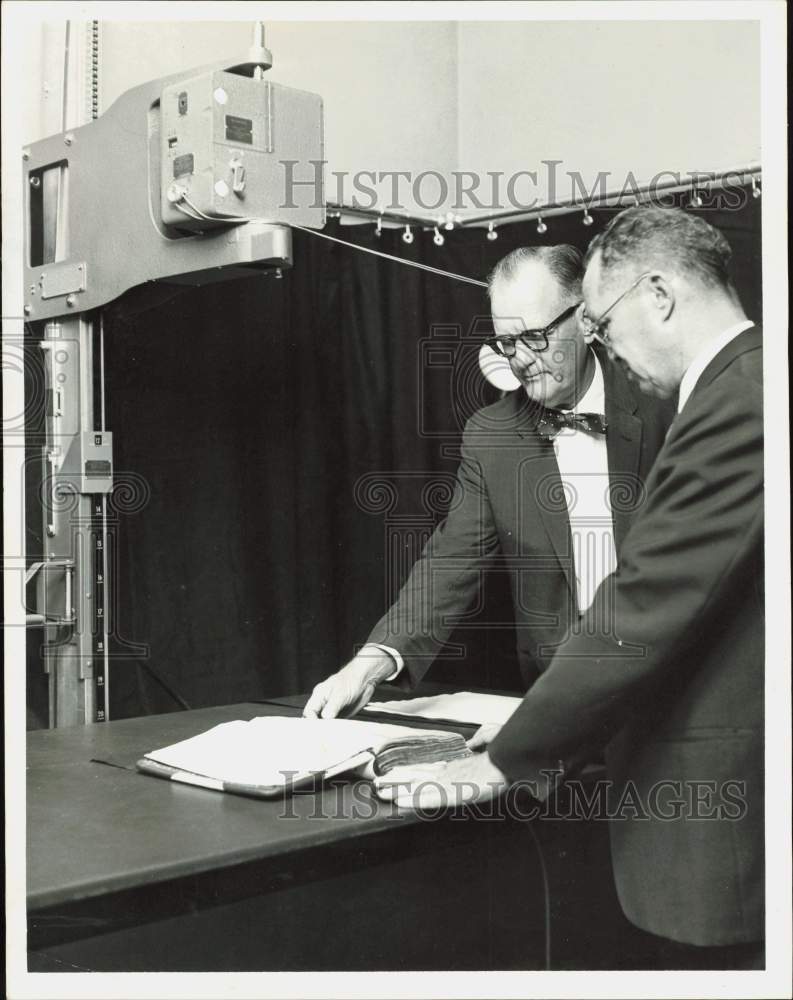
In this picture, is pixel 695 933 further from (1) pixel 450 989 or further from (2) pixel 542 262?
(2) pixel 542 262

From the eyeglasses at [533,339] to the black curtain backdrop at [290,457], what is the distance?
1.08 ft

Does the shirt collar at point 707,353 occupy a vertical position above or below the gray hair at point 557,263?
below

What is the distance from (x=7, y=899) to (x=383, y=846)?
0.57m

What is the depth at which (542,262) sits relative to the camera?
2.08m

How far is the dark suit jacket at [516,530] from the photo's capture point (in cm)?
191

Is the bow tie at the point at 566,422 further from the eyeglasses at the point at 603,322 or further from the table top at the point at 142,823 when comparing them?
the table top at the point at 142,823

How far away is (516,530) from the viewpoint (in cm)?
219

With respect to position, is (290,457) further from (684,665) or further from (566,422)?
(684,665)

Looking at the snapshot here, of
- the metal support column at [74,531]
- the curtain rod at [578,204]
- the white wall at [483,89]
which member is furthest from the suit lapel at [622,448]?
the metal support column at [74,531]

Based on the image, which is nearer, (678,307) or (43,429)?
(678,307)

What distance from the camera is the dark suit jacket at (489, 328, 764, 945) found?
1.48 m

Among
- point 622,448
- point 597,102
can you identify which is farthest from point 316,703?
point 597,102

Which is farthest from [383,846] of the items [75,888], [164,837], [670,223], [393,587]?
[393,587]

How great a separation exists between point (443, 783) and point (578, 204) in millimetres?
1484
